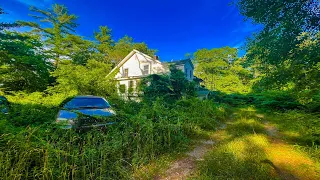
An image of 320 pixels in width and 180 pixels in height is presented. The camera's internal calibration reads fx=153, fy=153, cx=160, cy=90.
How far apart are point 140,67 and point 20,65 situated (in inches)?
438

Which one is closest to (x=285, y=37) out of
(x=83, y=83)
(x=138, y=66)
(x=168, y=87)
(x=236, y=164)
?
(x=236, y=164)

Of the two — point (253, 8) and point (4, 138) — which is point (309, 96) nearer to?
point (253, 8)

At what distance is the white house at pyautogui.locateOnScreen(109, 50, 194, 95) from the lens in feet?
58.4

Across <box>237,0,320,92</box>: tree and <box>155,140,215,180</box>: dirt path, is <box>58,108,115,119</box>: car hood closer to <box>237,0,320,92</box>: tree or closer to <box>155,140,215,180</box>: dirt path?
<box>155,140,215,180</box>: dirt path

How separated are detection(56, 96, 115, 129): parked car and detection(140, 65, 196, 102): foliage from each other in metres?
5.33

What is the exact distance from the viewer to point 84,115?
3867mm

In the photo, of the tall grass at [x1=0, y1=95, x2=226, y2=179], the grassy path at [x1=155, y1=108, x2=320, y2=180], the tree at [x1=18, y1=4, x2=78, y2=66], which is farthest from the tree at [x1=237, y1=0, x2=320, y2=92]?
the tree at [x1=18, y1=4, x2=78, y2=66]

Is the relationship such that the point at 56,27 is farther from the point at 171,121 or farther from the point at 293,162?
the point at 293,162

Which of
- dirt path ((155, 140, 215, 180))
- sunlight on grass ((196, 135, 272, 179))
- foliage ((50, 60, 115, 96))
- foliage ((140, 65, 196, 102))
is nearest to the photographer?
sunlight on grass ((196, 135, 272, 179))

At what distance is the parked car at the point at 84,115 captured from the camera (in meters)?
3.65

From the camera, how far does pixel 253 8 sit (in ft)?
20.8

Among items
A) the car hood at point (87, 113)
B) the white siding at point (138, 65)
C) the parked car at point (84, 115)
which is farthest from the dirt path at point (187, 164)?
the white siding at point (138, 65)

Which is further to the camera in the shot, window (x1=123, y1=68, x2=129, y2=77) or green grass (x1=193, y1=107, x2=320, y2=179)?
window (x1=123, y1=68, x2=129, y2=77)

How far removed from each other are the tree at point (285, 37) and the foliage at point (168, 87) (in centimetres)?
576
